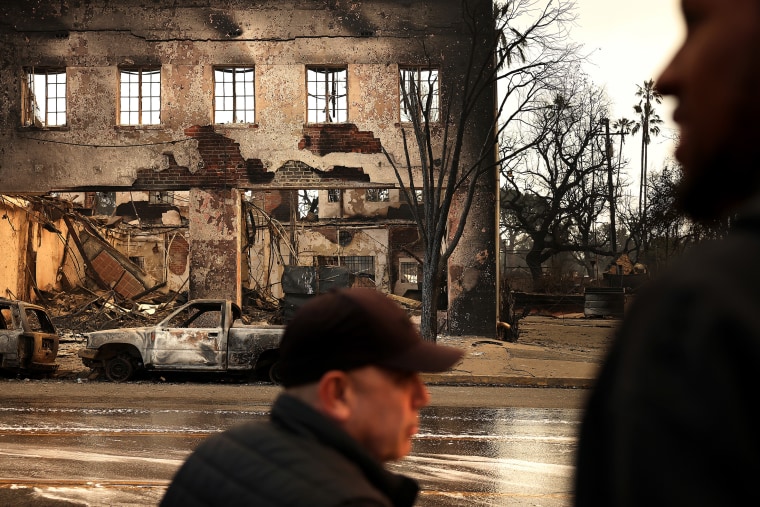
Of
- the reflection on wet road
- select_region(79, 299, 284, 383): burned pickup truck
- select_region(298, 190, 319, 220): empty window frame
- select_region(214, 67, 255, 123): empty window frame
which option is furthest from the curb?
select_region(298, 190, 319, 220): empty window frame

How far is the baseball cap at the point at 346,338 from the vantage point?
73.1 inches

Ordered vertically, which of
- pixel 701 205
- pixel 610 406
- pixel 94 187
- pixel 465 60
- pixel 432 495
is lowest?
pixel 432 495

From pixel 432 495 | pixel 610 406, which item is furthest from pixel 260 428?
pixel 432 495

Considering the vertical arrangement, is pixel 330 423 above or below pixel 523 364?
above

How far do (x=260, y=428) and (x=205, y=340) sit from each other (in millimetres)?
14264

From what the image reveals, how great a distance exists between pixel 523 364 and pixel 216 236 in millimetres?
9278

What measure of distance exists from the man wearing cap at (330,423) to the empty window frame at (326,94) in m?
22.5

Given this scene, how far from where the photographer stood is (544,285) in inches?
1875

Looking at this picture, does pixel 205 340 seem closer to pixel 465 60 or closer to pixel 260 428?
pixel 465 60

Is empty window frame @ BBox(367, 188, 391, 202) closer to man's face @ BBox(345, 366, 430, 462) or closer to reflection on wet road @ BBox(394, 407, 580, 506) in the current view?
reflection on wet road @ BBox(394, 407, 580, 506)

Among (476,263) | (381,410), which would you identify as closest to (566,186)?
(476,263)

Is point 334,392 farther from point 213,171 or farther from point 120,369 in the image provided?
point 213,171

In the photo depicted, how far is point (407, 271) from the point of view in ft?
163

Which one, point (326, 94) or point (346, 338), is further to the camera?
point (326, 94)
